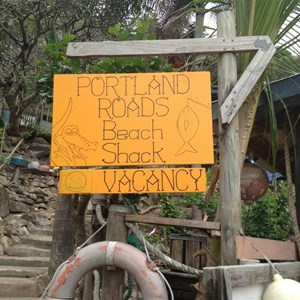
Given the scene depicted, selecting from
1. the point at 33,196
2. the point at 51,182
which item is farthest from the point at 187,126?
the point at 51,182

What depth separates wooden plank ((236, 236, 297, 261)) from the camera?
239 cm

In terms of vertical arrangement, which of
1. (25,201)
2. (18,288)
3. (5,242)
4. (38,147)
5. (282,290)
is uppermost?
(38,147)

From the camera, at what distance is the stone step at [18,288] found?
246 inches

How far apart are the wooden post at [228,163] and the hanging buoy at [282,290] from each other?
0.30 metres

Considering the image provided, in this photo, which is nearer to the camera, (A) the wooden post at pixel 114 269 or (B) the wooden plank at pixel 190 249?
(A) the wooden post at pixel 114 269

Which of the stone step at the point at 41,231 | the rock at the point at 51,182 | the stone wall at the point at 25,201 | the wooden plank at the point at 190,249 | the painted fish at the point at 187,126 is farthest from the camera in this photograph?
the rock at the point at 51,182

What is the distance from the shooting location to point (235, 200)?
2461mm

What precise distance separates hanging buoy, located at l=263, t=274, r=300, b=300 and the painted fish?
885 millimetres

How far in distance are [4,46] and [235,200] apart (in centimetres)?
1051

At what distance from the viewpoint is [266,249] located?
8.44ft

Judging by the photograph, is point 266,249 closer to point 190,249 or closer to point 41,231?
point 190,249

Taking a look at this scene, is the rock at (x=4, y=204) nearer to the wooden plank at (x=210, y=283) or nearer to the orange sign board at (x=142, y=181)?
the orange sign board at (x=142, y=181)

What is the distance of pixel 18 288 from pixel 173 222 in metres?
4.67

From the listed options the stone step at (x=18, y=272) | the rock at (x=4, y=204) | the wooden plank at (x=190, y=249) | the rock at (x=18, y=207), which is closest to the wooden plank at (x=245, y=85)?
the wooden plank at (x=190, y=249)
